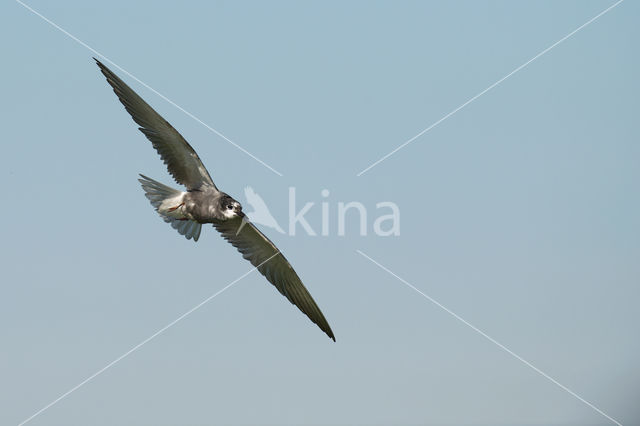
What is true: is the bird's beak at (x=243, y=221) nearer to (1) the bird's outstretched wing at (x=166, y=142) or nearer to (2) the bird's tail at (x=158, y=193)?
(1) the bird's outstretched wing at (x=166, y=142)

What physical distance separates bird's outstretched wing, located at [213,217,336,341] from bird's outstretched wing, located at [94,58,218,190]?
784mm

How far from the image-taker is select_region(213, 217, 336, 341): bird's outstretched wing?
37.4 feet

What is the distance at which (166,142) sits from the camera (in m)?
10.9

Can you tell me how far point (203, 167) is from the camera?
35.2 feet

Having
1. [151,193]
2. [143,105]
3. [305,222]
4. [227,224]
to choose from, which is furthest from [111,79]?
[305,222]

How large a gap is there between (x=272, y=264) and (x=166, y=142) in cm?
219

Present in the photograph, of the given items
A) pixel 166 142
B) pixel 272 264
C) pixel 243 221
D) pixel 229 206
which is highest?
pixel 166 142

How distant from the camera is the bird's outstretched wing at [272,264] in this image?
37.4ft

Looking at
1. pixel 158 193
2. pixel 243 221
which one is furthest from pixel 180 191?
pixel 243 221

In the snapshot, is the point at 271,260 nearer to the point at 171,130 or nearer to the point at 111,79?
the point at 171,130

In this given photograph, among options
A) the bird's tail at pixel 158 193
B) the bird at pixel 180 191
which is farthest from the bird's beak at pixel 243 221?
the bird's tail at pixel 158 193

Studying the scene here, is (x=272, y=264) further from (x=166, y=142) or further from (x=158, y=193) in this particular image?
(x=166, y=142)

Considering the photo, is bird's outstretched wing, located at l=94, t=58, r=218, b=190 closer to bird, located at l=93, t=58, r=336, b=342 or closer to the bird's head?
bird, located at l=93, t=58, r=336, b=342

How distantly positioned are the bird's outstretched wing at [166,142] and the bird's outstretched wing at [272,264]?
2.57 ft
